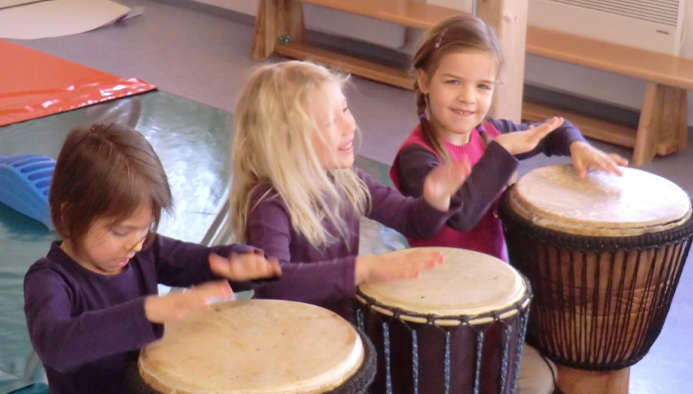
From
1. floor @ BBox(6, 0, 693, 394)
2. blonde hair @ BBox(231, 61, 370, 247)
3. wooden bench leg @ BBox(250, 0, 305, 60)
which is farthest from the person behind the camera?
wooden bench leg @ BBox(250, 0, 305, 60)

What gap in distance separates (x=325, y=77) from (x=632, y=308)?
0.84m

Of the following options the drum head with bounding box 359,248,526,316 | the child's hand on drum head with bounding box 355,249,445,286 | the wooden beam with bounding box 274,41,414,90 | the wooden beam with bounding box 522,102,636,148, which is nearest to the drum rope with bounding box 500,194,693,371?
the drum head with bounding box 359,248,526,316

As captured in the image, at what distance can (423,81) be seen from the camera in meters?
2.09

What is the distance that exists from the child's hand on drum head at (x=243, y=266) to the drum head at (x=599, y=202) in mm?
648

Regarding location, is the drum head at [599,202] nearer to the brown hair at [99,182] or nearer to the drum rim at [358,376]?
the drum rim at [358,376]

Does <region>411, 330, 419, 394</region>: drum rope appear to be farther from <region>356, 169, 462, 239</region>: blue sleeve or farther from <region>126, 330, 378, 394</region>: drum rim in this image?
<region>356, 169, 462, 239</region>: blue sleeve

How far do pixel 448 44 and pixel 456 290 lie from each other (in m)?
0.71

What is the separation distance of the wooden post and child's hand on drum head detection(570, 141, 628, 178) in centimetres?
54

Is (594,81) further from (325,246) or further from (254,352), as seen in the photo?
(254,352)

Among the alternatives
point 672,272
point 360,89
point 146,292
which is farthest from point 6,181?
point 360,89

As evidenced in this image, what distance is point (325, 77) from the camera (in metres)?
1.71

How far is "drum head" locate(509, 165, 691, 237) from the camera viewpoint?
1.74m

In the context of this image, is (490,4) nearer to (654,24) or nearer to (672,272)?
(672,272)

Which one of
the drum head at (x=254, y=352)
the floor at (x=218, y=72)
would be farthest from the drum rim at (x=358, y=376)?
the floor at (x=218, y=72)
